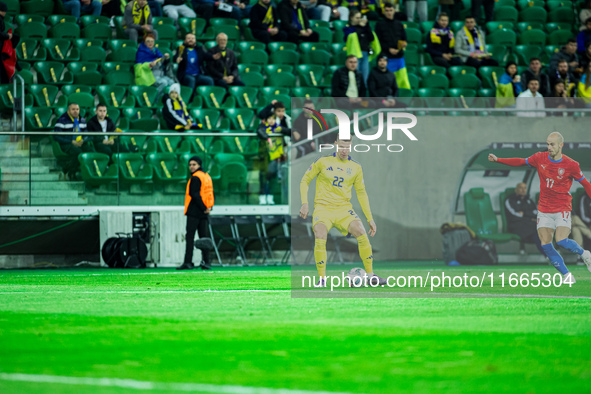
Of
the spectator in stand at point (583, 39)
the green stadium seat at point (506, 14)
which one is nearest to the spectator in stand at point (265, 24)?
the green stadium seat at point (506, 14)

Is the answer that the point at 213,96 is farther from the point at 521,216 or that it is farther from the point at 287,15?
the point at 521,216

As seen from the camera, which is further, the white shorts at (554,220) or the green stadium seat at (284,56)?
the green stadium seat at (284,56)

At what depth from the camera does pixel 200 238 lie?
16.7 m

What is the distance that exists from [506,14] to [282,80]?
7.51m

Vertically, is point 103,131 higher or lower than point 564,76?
lower

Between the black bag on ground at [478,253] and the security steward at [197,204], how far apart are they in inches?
183

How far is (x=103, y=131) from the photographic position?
17.4 meters

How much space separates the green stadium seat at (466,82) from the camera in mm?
21547

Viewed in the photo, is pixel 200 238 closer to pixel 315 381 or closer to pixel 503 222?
pixel 503 222

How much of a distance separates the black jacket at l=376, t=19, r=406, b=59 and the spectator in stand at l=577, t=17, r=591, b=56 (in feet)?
15.7

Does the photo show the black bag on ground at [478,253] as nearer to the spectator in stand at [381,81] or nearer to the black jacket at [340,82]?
the spectator in stand at [381,81]

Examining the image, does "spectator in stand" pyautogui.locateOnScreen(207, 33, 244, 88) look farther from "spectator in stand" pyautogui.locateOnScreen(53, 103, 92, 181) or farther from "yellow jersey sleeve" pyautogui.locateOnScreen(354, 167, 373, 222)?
"yellow jersey sleeve" pyautogui.locateOnScreen(354, 167, 373, 222)

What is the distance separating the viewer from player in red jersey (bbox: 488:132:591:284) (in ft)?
39.6

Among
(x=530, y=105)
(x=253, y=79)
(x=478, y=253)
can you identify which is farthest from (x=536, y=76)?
(x=478, y=253)
